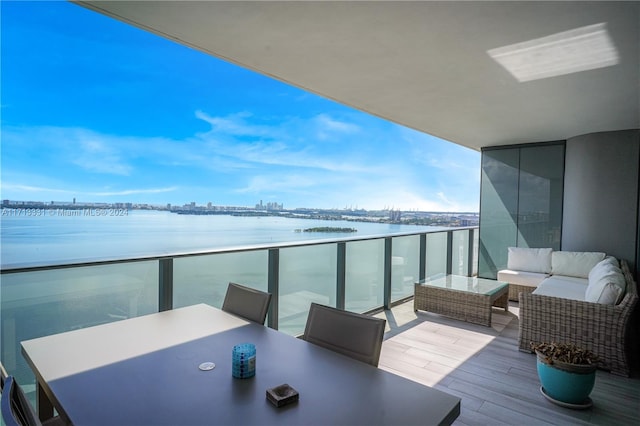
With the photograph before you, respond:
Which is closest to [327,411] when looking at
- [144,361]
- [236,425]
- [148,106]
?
[236,425]

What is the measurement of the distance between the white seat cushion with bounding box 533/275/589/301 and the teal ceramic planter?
1.63 metres

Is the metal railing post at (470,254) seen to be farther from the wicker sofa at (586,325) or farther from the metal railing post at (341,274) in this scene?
the metal railing post at (341,274)

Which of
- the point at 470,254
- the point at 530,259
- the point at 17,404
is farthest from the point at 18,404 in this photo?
the point at 470,254

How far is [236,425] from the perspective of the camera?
1.03m

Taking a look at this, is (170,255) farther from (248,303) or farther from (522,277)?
(522,277)

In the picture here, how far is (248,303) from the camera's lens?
2143 mm

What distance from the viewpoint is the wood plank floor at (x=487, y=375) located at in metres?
2.44

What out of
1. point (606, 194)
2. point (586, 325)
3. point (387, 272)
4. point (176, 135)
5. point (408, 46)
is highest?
→ point (176, 135)

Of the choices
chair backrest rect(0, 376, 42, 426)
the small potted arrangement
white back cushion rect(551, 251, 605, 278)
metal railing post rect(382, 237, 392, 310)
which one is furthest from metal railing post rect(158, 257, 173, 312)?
white back cushion rect(551, 251, 605, 278)

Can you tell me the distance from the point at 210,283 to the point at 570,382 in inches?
111

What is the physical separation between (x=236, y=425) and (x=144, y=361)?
0.64 metres

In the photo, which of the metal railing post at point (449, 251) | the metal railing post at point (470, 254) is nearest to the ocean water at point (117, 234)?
the metal railing post at point (449, 251)

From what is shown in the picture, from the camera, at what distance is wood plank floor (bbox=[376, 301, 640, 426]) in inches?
96.0

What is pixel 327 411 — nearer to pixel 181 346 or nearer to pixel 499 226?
pixel 181 346
